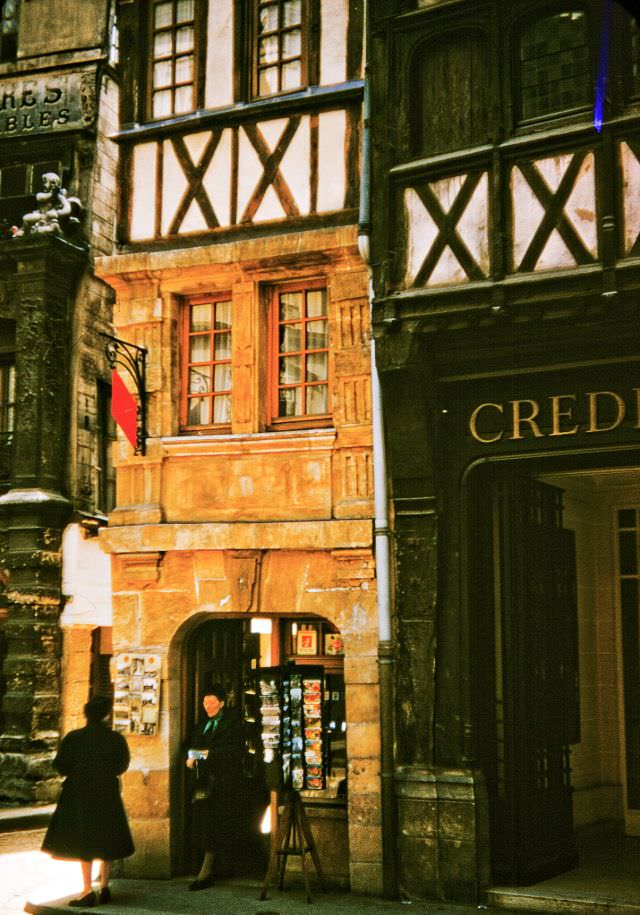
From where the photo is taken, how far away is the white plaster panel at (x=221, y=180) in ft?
35.3

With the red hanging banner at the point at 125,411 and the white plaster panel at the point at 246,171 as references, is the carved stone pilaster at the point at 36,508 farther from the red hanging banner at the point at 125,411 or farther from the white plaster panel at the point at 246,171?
the white plaster panel at the point at 246,171

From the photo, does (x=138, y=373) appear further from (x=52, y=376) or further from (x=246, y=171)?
(x=52, y=376)

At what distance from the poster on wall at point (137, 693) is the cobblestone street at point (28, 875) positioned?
4.42 ft

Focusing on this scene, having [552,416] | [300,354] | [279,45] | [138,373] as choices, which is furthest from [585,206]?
[138,373]

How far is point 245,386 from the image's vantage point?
34.6 feet

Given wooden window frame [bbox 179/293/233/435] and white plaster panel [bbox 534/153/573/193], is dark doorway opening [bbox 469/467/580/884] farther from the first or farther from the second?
wooden window frame [bbox 179/293/233/435]

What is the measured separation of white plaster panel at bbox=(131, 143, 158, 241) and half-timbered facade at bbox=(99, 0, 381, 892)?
0.05 feet

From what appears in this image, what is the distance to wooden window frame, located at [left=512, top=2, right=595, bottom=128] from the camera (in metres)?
9.05

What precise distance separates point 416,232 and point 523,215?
917 millimetres

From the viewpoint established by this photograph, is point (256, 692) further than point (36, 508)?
No

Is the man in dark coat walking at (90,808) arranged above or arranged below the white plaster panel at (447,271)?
below

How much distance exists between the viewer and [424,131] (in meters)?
9.77

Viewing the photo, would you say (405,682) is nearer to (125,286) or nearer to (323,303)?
(323,303)

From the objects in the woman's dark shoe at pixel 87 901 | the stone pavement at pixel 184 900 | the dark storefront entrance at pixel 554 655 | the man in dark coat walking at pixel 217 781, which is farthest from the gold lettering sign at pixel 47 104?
the woman's dark shoe at pixel 87 901
